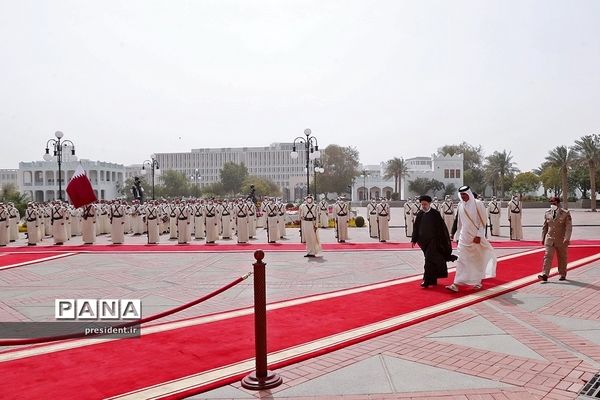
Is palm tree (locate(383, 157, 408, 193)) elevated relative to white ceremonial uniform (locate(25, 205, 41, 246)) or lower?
elevated

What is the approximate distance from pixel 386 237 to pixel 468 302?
35.6 feet

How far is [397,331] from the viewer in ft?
20.1

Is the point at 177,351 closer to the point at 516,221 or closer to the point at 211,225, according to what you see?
the point at 211,225

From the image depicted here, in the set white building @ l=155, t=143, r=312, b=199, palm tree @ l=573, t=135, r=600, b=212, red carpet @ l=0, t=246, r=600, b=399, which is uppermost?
white building @ l=155, t=143, r=312, b=199

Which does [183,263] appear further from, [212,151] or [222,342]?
[212,151]

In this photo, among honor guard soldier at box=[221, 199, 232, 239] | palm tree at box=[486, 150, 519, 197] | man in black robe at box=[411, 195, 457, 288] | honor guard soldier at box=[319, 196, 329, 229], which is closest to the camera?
man in black robe at box=[411, 195, 457, 288]

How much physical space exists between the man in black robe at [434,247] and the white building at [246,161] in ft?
458

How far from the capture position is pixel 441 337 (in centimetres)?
581

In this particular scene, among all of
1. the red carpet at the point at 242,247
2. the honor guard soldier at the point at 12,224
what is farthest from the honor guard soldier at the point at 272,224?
the honor guard soldier at the point at 12,224

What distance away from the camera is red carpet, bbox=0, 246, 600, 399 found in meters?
4.48

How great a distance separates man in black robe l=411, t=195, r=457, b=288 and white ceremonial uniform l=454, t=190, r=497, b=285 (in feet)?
0.69

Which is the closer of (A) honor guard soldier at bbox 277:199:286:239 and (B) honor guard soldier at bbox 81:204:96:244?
(B) honor guard soldier at bbox 81:204:96:244


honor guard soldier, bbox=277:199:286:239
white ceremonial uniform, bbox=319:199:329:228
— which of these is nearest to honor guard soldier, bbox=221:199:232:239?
honor guard soldier, bbox=277:199:286:239

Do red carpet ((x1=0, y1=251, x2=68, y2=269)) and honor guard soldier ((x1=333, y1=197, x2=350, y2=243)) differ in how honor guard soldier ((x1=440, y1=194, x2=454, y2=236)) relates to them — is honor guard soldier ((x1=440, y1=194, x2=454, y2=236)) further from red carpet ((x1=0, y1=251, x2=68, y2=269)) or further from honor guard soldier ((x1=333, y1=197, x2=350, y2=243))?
red carpet ((x1=0, y1=251, x2=68, y2=269))
